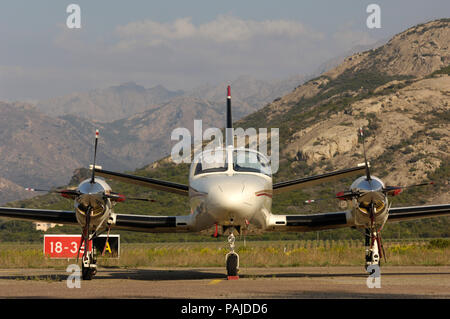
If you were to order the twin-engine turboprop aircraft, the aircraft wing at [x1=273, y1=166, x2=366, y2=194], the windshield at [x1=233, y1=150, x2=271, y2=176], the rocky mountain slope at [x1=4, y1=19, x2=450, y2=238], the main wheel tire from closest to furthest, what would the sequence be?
1. the twin-engine turboprop aircraft
2. the main wheel tire
3. the windshield at [x1=233, y1=150, x2=271, y2=176]
4. the aircraft wing at [x1=273, y1=166, x2=366, y2=194]
5. the rocky mountain slope at [x1=4, y1=19, x2=450, y2=238]

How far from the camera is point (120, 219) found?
18844 mm

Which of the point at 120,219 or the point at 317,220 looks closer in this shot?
the point at 120,219

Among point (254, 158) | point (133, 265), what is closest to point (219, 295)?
point (254, 158)

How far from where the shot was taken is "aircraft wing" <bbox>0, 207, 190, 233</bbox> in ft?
61.0

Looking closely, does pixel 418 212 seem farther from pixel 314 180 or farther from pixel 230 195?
pixel 230 195

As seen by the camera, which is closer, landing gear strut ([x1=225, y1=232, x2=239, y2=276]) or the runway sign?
landing gear strut ([x1=225, y1=232, x2=239, y2=276])

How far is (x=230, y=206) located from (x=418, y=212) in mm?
6938

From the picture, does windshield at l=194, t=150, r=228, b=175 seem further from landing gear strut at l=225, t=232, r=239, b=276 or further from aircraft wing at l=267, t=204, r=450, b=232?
aircraft wing at l=267, t=204, r=450, b=232

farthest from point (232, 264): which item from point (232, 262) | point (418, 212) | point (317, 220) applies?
point (418, 212)

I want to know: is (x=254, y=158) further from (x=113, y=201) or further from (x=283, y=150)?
(x=283, y=150)

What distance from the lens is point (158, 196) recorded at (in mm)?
92250

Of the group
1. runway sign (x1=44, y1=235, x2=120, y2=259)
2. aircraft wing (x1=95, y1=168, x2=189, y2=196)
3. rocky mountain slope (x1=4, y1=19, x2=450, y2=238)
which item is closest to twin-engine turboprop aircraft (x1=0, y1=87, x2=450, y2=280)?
aircraft wing (x1=95, y1=168, x2=189, y2=196)

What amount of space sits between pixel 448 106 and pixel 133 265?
295 feet

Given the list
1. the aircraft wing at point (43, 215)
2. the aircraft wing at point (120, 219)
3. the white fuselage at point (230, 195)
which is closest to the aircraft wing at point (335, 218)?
the white fuselage at point (230, 195)
